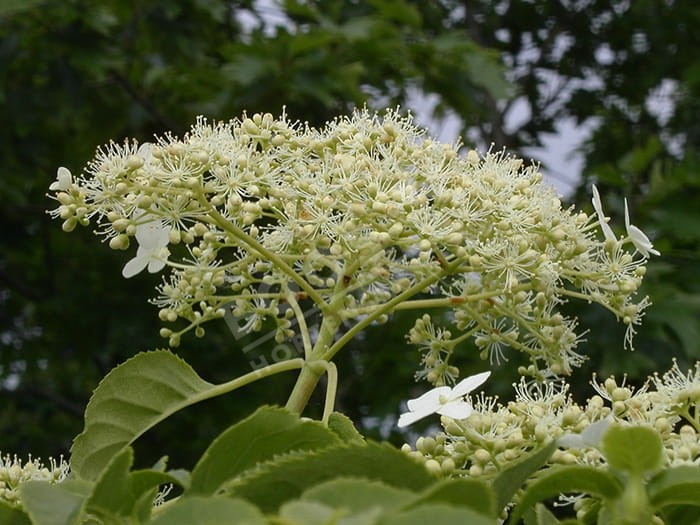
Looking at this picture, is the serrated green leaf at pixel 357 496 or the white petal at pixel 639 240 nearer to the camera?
the serrated green leaf at pixel 357 496

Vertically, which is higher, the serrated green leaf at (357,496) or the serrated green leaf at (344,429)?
the serrated green leaf at (344,429)

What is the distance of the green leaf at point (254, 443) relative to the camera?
731 mm

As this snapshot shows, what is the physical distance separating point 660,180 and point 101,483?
103 inches

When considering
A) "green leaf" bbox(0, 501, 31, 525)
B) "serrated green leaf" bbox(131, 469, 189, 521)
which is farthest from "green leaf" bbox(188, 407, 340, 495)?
"green leaf" bbox(0, 501, 31, 525)

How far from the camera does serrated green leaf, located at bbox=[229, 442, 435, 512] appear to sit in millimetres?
664

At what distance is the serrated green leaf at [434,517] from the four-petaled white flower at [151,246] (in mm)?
756

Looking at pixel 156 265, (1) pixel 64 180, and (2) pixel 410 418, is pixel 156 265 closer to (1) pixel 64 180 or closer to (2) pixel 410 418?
(1) pixel 64 180

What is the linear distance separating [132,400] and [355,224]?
0.32 m

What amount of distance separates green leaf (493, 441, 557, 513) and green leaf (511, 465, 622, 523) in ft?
0.05

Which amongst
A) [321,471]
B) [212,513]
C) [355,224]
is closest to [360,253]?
[355,224]

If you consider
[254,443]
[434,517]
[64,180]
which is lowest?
[434,517]

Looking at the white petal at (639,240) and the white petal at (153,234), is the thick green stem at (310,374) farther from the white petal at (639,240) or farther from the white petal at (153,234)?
the white petal at (639,240)

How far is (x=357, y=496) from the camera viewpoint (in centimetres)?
55

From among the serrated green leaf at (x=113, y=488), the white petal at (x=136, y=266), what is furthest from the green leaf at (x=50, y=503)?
the white petal at (x=136, y=266)
